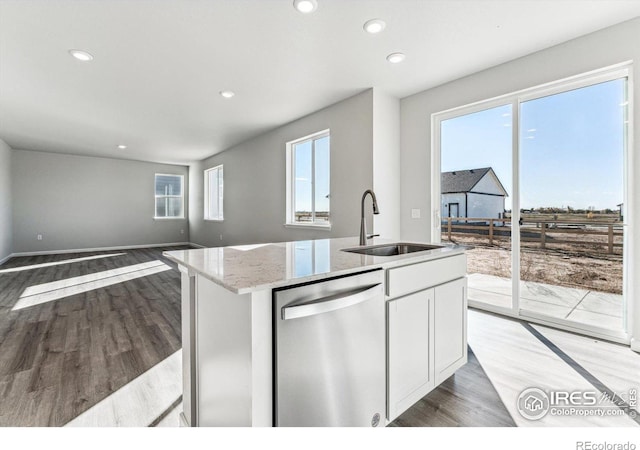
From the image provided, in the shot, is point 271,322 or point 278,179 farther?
point 278,179

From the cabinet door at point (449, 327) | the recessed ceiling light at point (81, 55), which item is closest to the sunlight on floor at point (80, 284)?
the recessed ceiling light at point (81, 55)

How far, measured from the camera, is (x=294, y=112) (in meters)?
4.71

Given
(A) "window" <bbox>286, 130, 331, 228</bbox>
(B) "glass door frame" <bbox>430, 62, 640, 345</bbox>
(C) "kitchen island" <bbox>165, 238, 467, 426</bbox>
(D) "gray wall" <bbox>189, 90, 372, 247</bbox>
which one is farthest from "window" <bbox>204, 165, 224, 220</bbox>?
(C) "kitchen island" <bbox>165, 238, 467, 426</bbox>

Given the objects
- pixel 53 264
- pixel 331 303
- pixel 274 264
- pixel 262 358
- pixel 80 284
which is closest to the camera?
pixel 262 358

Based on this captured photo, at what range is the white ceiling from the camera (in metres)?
2.33

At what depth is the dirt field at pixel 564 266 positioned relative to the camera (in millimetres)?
2709

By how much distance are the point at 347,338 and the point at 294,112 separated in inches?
163

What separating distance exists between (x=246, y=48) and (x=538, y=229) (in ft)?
10.9

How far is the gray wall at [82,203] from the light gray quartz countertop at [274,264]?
874 cm

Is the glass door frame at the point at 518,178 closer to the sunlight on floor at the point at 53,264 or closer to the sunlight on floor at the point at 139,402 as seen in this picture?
the sunlight on floor at the point at 139,402

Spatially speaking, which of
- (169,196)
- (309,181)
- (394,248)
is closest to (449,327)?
(394,248)

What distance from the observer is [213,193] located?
8656 mm

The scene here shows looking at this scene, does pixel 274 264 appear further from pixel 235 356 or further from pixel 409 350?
pixel 409 350
